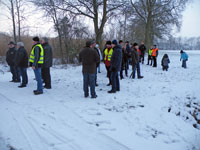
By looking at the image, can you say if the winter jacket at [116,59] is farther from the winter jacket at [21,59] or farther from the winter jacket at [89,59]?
the winter jacket at [21,59]

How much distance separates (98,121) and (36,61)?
3.26 meters

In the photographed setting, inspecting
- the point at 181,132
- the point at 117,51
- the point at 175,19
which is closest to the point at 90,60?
the point at 117,51

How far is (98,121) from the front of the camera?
166 inches

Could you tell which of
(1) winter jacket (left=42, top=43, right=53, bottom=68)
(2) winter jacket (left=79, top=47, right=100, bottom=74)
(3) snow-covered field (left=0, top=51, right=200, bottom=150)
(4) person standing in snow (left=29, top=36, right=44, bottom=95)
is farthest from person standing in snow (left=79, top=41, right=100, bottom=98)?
(1) winter jacket (left=42, top=43, right=53, bottom=68)

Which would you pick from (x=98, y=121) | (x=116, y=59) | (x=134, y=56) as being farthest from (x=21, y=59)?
(x=134, y=56)

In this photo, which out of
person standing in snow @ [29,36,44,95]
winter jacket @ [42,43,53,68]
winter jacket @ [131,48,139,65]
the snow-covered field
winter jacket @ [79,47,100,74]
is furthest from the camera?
winter jacket @ [131,48,139,65]

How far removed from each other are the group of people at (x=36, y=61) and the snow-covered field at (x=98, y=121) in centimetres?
56

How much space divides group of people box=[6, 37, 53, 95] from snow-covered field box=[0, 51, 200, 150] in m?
0.56

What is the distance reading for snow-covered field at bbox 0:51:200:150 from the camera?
335 centimetres

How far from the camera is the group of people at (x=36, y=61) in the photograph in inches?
233

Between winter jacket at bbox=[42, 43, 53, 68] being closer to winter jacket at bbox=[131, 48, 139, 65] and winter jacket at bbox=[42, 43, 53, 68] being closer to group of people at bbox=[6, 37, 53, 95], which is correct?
group of people at bbox=[6, 37, 53, 95]

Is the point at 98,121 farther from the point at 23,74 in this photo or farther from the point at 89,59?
the point at 23,74

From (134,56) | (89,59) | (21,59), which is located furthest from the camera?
(134,56)

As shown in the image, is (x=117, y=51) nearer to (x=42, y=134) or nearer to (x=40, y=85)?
(x=40, y=85)
